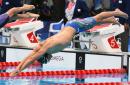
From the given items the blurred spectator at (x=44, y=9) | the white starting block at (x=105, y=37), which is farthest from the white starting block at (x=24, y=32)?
the blurred spectator at (x=44, y=9)

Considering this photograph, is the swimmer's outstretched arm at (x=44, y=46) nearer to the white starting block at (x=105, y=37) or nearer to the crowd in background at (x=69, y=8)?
the white starting block at (x=105, y=37)

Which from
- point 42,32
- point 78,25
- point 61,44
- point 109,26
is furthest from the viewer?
point 42,32

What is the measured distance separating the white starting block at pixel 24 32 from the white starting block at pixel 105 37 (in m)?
1.54

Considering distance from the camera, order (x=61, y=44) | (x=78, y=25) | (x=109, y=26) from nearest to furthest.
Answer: (x=61, y=44) → (x=78, y=25) → (x=109, y=26)

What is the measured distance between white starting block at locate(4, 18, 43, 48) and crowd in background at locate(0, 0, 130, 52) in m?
0.84

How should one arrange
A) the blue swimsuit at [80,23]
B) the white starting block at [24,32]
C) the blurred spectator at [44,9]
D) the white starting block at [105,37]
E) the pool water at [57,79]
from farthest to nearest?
the blurred spectator at [44,9] < the white starting block at [24,32] < the white starting block at [105,37] < the pool water at [57,79] < the blue swimsuit at [80,23]

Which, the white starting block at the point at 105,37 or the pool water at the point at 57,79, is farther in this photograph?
the white starting block at the point at 105,37

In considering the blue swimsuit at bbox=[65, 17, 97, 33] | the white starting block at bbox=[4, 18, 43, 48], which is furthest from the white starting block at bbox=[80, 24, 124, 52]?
the blue swimsuit at bbox=[65, 17, 97, 33]

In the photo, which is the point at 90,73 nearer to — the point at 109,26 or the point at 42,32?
the point at 109,26

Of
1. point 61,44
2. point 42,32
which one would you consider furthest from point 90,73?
point 42,32

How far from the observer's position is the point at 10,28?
9570mm

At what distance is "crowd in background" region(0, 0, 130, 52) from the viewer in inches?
361

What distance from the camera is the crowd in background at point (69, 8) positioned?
30.1ft

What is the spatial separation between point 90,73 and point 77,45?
155cm
